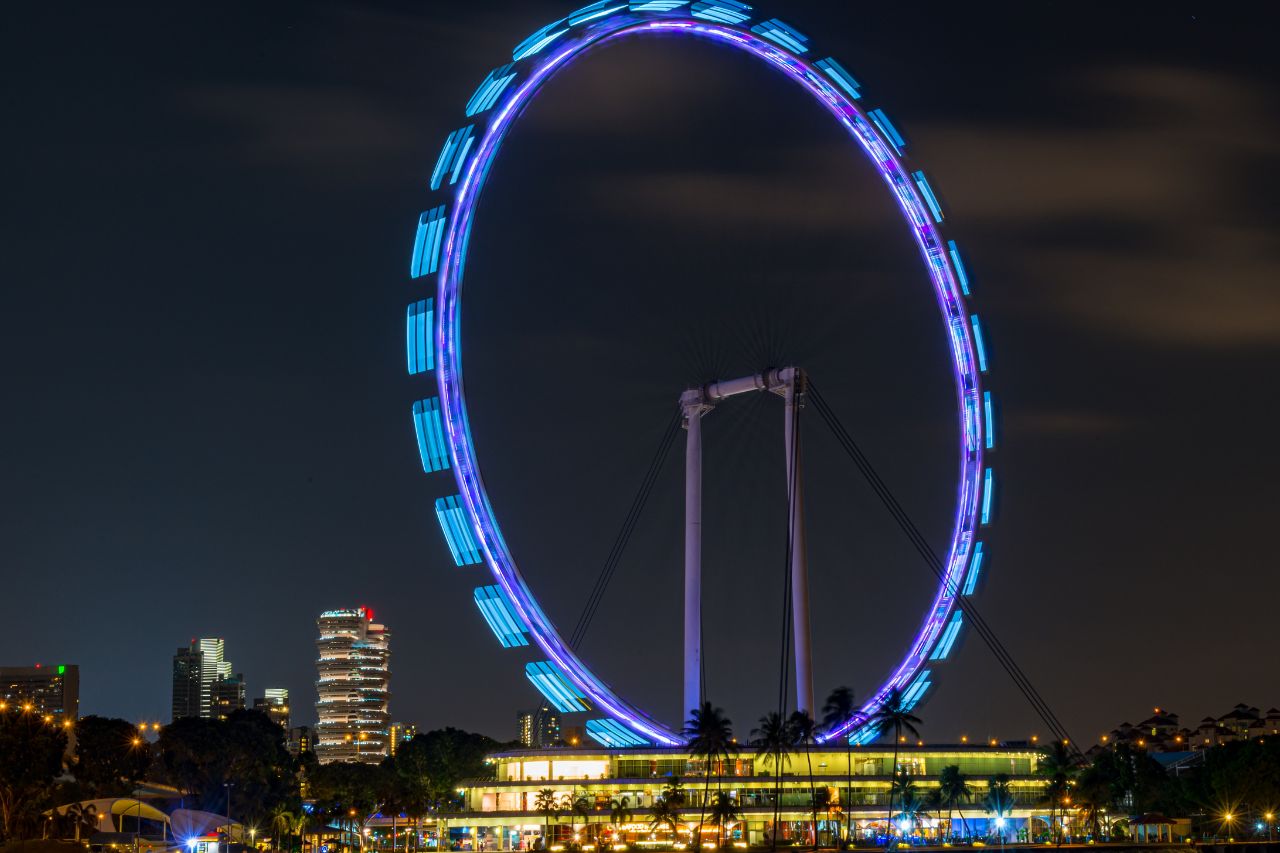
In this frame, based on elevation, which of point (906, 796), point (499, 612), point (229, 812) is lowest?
point (229, 812)

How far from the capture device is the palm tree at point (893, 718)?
8956 cm

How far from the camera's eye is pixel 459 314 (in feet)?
237

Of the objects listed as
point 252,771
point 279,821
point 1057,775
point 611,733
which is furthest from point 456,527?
point 252,771

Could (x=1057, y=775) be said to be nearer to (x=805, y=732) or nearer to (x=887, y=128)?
(x=805, y=732)

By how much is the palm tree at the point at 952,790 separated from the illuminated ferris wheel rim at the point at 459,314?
95.7 ft

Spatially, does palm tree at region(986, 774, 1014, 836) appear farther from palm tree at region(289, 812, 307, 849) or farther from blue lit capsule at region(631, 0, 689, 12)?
blue lit capsule at region(631, 0, 689, 12)

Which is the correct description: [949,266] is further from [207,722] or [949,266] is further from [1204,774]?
[207,722]

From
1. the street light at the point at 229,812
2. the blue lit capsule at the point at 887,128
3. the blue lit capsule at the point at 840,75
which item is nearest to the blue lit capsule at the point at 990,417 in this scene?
the blue lit capsule at the point at 887,128

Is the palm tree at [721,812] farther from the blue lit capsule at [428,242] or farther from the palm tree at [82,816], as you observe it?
the blue lit capsule at [428,242]

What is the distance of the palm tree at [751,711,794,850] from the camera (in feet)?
331

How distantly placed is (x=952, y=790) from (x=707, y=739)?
72.5ft

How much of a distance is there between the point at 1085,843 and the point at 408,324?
212 feet

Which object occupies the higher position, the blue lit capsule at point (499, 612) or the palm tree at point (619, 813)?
the blue lit capsule at point (499, 612)

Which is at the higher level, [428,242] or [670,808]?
[428,242]
